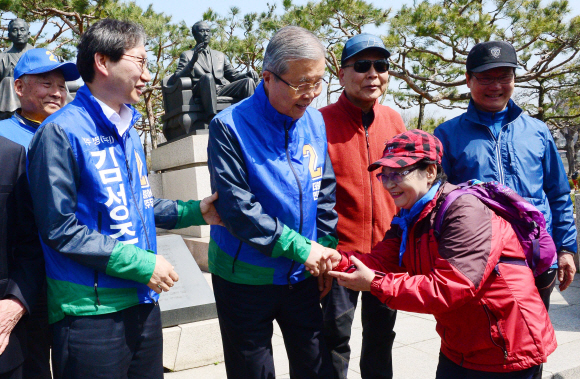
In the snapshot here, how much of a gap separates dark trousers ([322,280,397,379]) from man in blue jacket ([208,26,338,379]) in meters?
0.30

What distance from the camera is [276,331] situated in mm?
4418

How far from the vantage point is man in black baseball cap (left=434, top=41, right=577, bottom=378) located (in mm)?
2562

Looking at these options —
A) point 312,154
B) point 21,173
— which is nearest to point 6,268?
point 21,173

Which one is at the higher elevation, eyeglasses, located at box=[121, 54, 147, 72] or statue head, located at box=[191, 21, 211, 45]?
statue head, located at box=[191, 21, 211, 45]

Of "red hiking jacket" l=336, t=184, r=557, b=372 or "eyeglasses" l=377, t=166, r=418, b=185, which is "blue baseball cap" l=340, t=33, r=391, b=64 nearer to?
"eyeglasses" l=377, t=166, r=418, b=185

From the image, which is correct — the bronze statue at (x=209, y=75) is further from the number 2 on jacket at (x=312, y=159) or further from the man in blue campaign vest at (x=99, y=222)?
the man in blue campaign vest at (x=99, y=222)

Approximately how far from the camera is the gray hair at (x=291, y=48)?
→ 6.29 feet

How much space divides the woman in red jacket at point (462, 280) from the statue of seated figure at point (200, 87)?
611cm

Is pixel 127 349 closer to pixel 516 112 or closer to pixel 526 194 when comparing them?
pixel 526 194

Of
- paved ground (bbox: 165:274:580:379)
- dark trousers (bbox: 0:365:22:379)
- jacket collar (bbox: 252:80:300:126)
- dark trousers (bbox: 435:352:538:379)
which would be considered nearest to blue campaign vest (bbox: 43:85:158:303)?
dark trousers (bbox: 0:365:22:379)

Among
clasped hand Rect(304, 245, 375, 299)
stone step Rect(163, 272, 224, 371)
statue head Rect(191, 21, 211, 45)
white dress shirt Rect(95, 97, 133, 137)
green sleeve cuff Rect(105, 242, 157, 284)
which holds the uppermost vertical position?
statue head Rect(191, 21, 211, 45)

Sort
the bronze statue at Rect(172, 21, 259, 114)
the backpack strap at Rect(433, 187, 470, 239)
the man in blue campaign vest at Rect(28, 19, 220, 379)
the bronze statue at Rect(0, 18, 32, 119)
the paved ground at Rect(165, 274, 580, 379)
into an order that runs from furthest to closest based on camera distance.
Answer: the bronze statue at Rect(172, 21, 259, 114) < the bronze statue at Rect(0, 18, 32, 119) < the paved ground at Rect(165, 274, 580, 379) < the backpack strap at Rect(433, 187, 470, 239) < the man in blue campaign vest at Rect(28, 19, 220, 379)

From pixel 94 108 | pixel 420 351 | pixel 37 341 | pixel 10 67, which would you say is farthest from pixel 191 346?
pixel 10 67

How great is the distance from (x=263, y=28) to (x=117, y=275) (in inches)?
760
